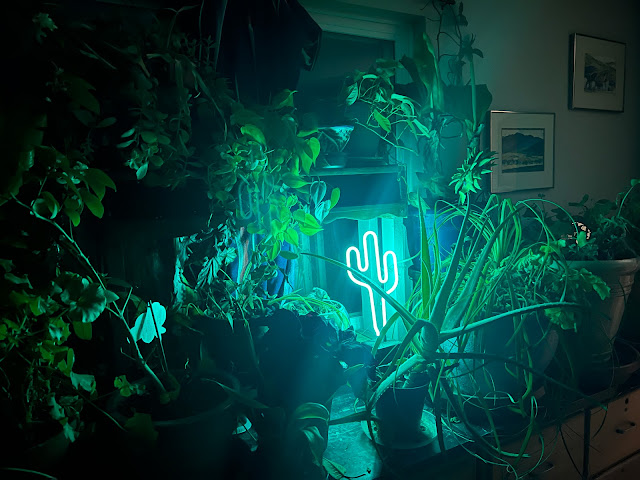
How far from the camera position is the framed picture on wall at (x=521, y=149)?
1.99 meters

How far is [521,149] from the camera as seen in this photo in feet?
6.81

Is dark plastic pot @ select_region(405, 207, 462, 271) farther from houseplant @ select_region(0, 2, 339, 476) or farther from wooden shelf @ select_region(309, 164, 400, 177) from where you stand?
houseplant @ select_region(0, 2, 339, 476)

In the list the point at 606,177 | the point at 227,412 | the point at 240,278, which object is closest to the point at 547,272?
the point at 240,278

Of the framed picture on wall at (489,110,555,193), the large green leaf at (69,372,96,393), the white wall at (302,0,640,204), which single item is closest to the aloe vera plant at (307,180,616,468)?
the large green leaf at (69,372,96,393)

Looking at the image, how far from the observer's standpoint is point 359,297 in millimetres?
1763

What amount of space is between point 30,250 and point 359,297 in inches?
49.3

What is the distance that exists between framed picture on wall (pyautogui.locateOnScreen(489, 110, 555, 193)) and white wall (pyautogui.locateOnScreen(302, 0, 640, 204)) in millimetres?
48

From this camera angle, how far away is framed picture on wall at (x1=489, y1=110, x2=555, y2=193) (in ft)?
6.54

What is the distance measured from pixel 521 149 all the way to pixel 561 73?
1.61 feet

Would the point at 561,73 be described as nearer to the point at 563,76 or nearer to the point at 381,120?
the point at 563,76

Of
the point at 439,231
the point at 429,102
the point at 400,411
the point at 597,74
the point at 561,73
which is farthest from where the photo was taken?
the point at 597,74

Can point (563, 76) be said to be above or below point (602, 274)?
above

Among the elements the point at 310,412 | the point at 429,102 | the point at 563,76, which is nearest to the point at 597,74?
the point at 563,76

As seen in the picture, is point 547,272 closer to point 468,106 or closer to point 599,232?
point 599,232
